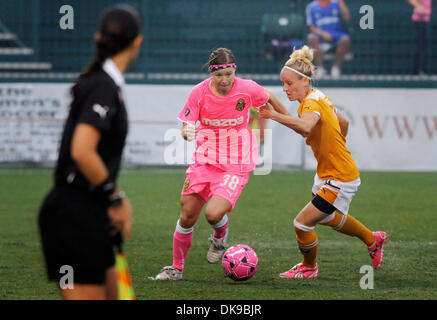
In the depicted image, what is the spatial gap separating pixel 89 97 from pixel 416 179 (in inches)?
425

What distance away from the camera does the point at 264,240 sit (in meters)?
8.48

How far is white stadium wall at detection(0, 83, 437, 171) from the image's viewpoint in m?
14.5

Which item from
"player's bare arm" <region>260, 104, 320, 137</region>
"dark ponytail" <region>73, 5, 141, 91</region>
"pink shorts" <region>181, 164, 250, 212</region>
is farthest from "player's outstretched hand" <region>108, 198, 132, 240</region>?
"pink shorts" <region>181, 164, 250, 212</region>

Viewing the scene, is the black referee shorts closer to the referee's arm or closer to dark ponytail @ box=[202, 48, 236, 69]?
the referee's arm

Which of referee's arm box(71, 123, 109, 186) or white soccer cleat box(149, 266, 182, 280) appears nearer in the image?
referee's arm box(71, 123, 109, 186)

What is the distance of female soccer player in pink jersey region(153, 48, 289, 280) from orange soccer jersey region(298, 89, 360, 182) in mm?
489

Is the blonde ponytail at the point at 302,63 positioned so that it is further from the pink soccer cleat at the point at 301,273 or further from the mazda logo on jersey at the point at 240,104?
the pink soccer cleat at the point at 301,273

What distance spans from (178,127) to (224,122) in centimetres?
746

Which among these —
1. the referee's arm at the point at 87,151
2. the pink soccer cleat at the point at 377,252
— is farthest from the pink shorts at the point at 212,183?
the referee's arm at the point at 87,151

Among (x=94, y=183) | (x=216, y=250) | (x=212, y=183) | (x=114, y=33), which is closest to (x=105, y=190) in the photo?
(x=94, y=183)

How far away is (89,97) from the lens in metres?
3.70

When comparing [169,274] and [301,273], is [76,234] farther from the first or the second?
[301,273]
